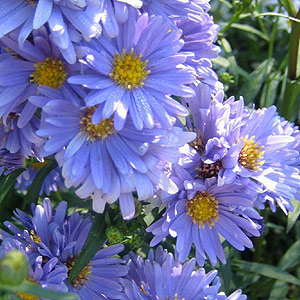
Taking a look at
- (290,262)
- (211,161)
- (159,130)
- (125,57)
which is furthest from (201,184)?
(290,262)

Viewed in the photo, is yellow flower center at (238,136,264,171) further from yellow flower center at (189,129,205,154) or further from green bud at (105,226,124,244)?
green bud at (105,226,124,244)

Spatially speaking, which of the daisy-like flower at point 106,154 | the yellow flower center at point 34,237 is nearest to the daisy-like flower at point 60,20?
the daisy-like flower at point 106,154

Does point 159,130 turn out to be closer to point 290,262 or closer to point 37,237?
point 37,237

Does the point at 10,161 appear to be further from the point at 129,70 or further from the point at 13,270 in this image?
the point at 13,270

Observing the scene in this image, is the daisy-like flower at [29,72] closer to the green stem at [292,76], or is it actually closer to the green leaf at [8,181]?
the green leaf at [8,181]

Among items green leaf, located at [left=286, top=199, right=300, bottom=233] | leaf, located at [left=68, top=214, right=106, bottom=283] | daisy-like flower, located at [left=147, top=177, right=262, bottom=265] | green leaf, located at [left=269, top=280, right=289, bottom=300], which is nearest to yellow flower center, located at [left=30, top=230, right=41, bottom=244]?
leaf, located at [left=68, top=214, right=106, bottom=283]
